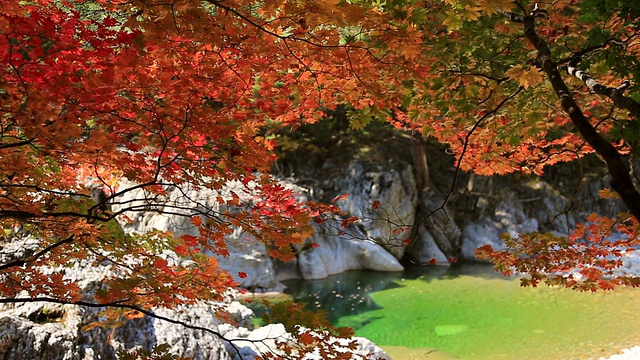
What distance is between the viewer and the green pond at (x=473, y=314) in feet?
21.8

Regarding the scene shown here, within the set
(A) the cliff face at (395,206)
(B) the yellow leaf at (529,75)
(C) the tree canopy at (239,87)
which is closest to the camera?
(C) the tree canopy at (239,87)

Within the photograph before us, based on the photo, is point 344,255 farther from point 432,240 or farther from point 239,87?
point 239,87

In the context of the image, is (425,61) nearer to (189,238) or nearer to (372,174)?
(189,238)

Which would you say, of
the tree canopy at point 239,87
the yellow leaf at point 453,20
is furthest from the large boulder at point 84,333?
the yellow leaf at point 453,20

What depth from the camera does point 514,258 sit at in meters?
3.55

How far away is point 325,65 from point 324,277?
884cm

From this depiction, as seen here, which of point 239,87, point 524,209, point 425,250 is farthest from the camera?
point 524,209

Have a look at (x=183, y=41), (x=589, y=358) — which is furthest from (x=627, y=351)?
(x=183, y=41)

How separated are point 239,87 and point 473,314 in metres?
7.45

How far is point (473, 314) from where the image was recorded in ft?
27.3

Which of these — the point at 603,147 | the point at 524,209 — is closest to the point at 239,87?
the point at 603,147

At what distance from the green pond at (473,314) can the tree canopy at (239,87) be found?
11.3 feet

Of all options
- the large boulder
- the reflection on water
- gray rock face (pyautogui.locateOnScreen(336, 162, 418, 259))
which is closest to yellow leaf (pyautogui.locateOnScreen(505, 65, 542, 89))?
the large boulder

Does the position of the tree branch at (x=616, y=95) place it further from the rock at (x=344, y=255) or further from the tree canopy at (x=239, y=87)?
the rock at (x=344, y=255)
